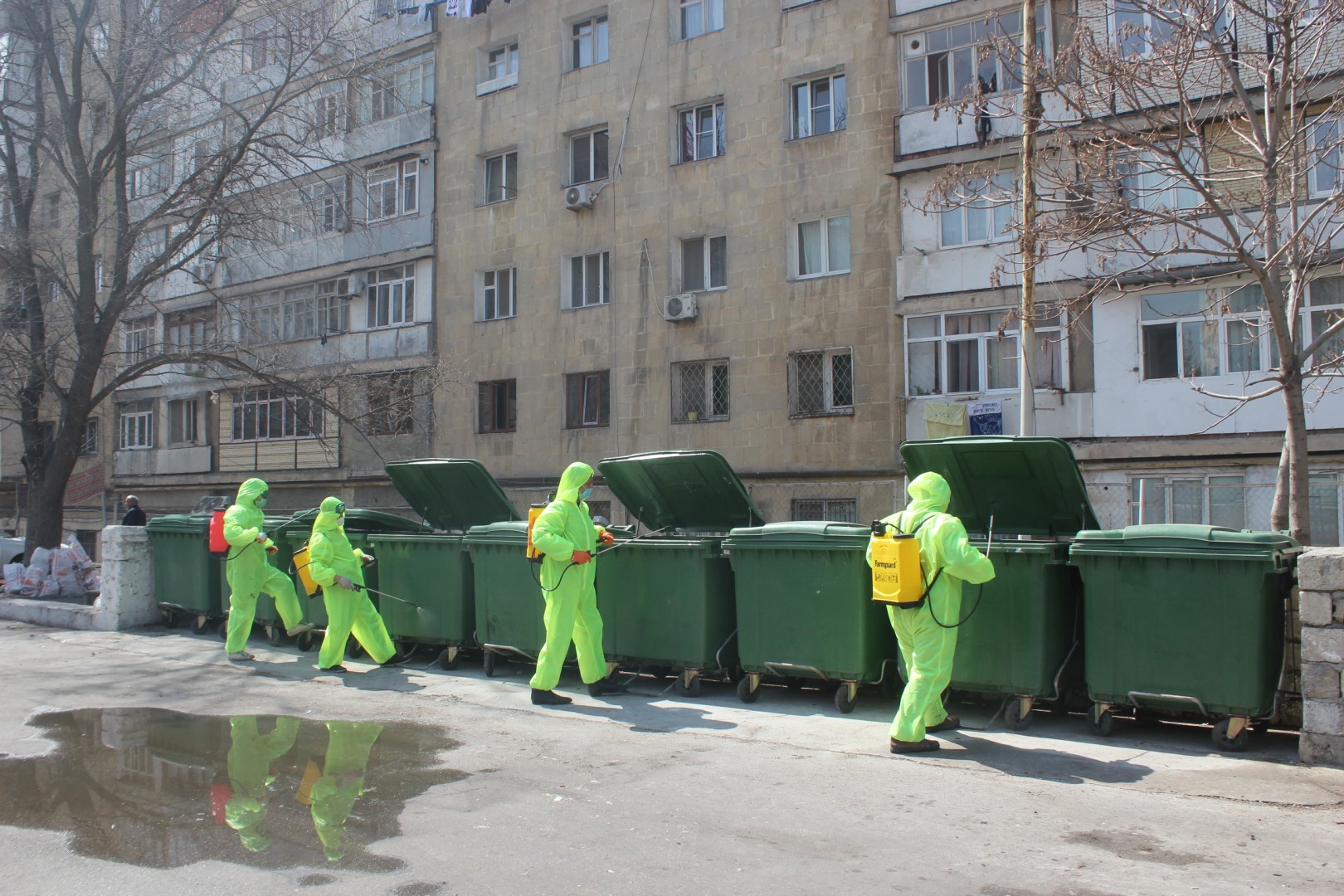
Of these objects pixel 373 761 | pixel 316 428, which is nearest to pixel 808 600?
pixel 373 761

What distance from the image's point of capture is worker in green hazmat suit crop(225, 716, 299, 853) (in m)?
4.94

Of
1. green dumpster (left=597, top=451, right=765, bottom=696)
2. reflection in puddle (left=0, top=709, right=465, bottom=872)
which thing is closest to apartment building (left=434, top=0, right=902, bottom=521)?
green dumpster (left=597, top=451, right=765, bottom=696)

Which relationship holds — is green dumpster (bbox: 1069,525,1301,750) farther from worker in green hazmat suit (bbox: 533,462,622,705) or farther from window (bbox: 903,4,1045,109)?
window (bbox: 903,4,1045,109)

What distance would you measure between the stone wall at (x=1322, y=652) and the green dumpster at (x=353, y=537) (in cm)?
724

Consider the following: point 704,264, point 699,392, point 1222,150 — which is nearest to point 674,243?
point 704,264

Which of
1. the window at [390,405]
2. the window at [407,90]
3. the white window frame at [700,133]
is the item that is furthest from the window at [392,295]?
the white window frame at [700,133]

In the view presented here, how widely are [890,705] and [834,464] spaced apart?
10962 millimetres

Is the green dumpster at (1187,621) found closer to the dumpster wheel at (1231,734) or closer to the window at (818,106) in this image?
the dumpster wheel at (1231,734)

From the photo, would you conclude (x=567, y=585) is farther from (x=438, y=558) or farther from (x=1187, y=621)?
(x=1187, y=621)

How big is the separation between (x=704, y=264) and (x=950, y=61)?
211 inches

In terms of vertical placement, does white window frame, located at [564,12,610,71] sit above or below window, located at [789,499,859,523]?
above

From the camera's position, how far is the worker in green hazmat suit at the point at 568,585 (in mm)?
7695

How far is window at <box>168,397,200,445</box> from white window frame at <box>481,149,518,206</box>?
37.9 ft

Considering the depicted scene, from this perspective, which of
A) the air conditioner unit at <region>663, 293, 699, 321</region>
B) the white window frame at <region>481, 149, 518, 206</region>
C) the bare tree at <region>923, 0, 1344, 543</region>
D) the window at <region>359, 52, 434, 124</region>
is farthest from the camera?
the window at <region>359, 52, 434, 124</region>
